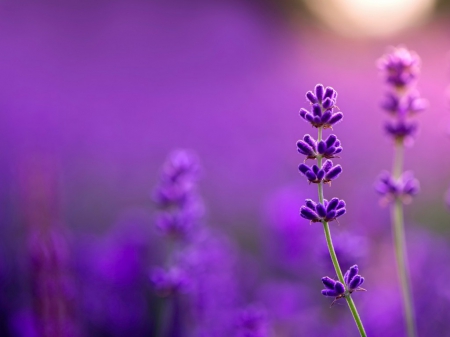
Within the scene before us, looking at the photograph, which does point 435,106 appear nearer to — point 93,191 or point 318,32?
point 93,191

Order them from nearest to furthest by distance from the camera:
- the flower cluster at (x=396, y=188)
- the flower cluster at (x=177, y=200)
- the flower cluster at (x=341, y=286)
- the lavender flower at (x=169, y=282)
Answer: the flower cluster at (x=341, y=286) < the flower cluster at (x=396, y=188) < the lavender flower at (x=169, y=282) < the flower cluster at (x=177, y=200)

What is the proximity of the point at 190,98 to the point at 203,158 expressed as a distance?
4150 mm

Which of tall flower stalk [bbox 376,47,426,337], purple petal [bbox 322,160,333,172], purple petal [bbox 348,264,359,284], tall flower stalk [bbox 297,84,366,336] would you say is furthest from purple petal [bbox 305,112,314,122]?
tall flower stalk [bbox 376,47,426,337]

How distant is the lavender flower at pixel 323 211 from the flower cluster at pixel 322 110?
18 centimetres

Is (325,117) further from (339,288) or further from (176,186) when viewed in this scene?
(176,186)

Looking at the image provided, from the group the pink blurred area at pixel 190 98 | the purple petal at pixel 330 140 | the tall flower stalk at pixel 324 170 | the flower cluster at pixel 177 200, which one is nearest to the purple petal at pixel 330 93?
the tall flower stalk at pixel 324 170

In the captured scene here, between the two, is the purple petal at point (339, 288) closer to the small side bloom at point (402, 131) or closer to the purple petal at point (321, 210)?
the purple petal at point (321, 210)

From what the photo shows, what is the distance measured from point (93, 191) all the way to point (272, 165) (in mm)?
2310

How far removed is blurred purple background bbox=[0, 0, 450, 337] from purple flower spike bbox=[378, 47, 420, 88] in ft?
0.55

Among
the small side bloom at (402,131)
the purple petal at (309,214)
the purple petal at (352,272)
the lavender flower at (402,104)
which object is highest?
the lavender flower at (402,104)

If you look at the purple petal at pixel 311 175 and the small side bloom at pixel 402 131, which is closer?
the purple petal at pixel 311 175

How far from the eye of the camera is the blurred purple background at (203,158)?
3221mm

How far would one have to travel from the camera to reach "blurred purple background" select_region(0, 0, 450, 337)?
3.22 meters

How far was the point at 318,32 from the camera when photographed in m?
17.5
